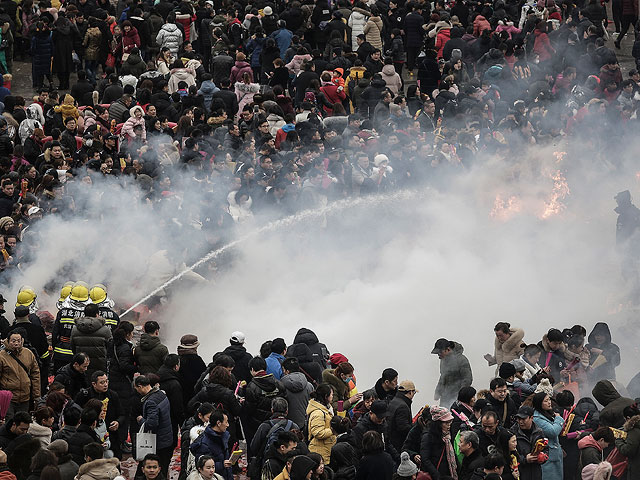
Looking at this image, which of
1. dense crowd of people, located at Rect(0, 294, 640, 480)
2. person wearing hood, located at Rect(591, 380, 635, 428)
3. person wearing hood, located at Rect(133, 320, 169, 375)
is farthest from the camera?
person wearing hood, located at Rect(133, 320, 169, 375)

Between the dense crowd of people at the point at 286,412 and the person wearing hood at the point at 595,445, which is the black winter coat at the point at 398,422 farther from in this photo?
the person wearing hood at the point at 595,445

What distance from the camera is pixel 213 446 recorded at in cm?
1116

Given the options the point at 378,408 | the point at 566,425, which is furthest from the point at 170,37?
the point at 566,425

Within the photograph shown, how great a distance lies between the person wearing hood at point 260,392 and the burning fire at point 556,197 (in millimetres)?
8863

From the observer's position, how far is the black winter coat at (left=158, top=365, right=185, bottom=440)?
40.9ft

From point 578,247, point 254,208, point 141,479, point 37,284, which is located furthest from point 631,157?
point 141,479

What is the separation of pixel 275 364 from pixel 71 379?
2.04 metres

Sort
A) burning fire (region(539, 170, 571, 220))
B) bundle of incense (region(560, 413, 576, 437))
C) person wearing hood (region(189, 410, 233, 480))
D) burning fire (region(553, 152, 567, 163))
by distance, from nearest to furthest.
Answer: person wearing hood (region(189, 410, 233, 480)), bundle of incense (region(560, 413, 576, 437)), burning fire (region(539, 170, 571, 220)), burning fire (region(553, 152, 567, 163))

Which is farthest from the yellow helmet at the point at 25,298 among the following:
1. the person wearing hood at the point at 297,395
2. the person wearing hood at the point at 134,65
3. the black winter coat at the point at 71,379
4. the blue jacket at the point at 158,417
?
the person wearing hood at the point at 134,65

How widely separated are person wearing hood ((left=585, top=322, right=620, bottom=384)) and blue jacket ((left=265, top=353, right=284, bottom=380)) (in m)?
3.50

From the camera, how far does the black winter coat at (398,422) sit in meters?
11.8

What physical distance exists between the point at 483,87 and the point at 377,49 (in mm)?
2844

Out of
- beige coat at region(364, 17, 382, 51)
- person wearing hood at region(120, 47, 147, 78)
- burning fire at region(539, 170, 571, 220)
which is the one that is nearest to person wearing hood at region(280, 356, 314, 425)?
burning fire at region(539, 170, 571, 220)

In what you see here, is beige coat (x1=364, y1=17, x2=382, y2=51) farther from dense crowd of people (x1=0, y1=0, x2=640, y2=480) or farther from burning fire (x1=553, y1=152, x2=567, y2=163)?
burning fire (x1=553, y1=152, x2=567, y2=163)
